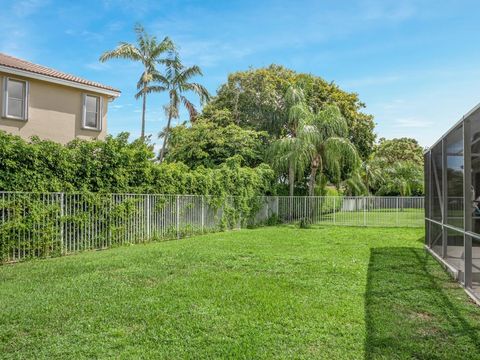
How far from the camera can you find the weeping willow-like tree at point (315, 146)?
785 inches

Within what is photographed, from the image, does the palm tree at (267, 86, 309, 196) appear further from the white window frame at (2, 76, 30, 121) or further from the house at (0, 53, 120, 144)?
the white window frame at (2, 76, 30, 121)

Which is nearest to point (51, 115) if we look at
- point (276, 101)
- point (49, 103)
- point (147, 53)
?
point (49, 103)

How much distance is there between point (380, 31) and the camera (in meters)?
11.6

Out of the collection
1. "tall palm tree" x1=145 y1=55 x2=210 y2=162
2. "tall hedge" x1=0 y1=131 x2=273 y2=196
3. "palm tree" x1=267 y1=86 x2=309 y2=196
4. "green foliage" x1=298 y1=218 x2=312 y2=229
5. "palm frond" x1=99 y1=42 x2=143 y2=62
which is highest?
"palm frond" x1=99 y1=42 x2=143 y2=62

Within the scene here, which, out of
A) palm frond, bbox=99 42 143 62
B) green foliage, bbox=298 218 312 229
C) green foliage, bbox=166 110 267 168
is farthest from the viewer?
green foliage, bbox=166 110 267 168

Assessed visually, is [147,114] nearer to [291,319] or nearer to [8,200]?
[8,200]

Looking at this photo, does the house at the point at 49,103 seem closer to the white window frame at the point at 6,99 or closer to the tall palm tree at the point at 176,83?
the white window frame at the point at 6,99

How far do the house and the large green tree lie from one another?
1117 cm

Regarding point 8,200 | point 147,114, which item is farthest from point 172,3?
point 147,114

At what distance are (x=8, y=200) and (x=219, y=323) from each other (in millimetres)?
6666

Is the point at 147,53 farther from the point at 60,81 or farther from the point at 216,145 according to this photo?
the point at 60,81

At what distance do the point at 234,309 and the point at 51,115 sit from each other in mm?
13838

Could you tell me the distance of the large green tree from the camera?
25703mm

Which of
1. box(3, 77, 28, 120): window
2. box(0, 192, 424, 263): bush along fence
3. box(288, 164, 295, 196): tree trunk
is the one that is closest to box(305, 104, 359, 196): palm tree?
box(288, 164, 295, 196): tree trunk
